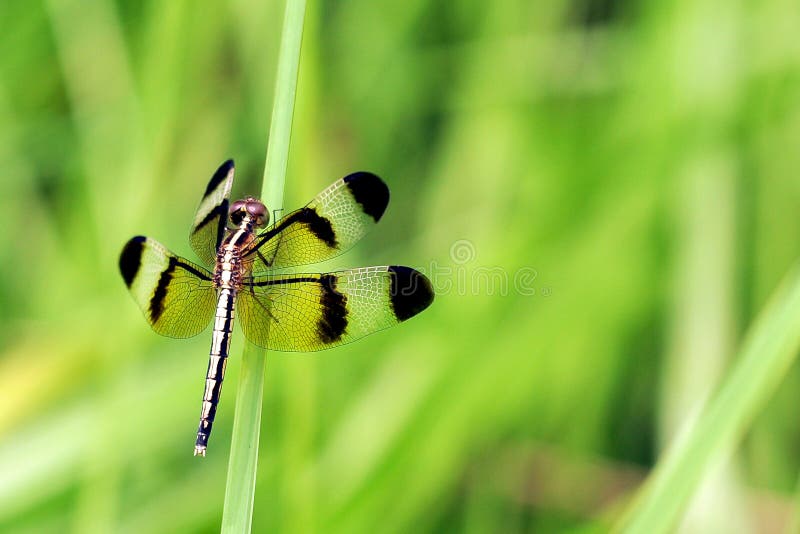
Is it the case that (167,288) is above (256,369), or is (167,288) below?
above

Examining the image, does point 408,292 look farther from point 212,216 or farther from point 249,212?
point 212,216

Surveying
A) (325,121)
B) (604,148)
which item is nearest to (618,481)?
(604,148)

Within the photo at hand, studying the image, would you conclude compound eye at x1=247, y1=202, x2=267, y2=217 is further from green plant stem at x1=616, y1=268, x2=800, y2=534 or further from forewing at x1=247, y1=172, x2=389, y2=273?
green plant stem at x1=616, y1=268, x2=800, y2=534

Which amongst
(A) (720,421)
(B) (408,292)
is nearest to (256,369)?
(B) (408,292)

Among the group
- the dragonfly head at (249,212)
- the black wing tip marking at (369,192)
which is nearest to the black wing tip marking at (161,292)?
the dragonfly head at (249,212)

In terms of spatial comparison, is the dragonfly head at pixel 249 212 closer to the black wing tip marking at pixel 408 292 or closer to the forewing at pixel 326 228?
the forewing at pixel 326 228
